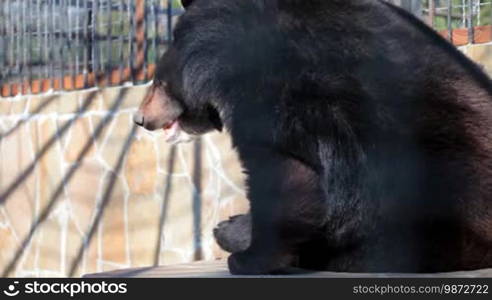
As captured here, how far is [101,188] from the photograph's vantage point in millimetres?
6777

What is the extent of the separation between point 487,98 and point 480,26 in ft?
6.10

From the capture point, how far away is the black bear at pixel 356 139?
292 centimetres

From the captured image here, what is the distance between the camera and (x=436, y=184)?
9.55 feet

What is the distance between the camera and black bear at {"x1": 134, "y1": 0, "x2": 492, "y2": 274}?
115 inches

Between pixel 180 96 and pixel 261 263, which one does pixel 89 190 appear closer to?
pixel 180 96

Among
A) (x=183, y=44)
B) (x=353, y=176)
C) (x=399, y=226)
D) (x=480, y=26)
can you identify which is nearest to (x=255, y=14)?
(x=183, y=44)

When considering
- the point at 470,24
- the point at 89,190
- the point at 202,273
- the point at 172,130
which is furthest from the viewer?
the point at 89,190

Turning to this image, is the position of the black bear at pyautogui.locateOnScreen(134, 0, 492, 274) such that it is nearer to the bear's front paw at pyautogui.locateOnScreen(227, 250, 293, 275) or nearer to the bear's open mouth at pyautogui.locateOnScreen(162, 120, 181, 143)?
the bear's front paw at pyautogui.locateOnScreen(227, 250, 293, 275)

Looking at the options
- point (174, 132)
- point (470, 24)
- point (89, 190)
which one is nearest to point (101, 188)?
point (89, 190)

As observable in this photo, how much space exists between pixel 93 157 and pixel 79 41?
0.92 m

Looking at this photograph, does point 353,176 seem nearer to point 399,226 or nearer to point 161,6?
point 399,226

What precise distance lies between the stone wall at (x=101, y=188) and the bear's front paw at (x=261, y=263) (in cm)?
289

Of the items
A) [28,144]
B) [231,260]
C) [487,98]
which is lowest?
[28,144]

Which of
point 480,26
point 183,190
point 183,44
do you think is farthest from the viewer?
point 183,190
